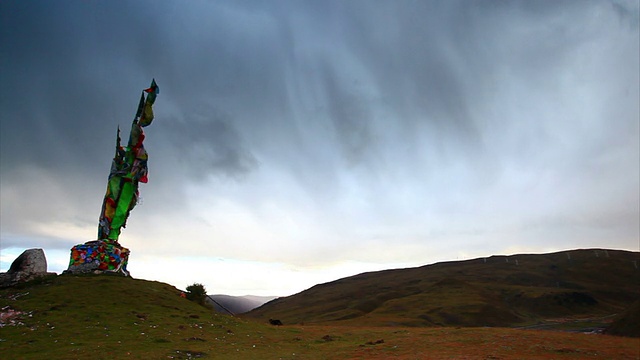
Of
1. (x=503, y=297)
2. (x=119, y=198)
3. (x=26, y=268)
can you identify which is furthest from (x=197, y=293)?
(x=503, y=297)

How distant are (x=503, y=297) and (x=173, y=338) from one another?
268 ft

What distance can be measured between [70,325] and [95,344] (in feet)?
15.8

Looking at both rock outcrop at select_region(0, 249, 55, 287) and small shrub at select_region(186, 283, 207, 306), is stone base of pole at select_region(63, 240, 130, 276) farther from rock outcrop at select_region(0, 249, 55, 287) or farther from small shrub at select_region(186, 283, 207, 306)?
small shrub at select_region(186, 283, 207, 306)

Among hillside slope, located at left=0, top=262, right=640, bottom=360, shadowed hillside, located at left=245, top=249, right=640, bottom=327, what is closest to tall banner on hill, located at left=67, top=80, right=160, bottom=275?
hillside slope, located at left=0, top=262, right=640, bottom=360

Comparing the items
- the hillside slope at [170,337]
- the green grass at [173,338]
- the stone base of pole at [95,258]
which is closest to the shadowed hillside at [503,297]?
the green grass at [173,338]

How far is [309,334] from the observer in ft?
111

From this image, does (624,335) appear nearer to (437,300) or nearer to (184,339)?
(184,339)

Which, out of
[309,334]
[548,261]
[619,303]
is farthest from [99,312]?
[548,261]

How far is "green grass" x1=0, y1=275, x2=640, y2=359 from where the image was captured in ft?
71.6

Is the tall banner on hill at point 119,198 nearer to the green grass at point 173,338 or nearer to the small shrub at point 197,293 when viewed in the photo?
the green grass at point 173,338

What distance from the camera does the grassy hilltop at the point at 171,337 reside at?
21828 mm

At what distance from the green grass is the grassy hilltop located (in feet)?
0.18

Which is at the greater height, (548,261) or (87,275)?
(548,261)

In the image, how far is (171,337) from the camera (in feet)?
84.1
